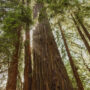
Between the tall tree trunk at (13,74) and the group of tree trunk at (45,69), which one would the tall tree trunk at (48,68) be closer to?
the group of tree trunk at (45,69)

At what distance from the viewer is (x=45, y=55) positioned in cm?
193

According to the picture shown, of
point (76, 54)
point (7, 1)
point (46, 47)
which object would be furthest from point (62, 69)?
point (76, 54)

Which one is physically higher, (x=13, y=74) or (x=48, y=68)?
(x=48, y=68)

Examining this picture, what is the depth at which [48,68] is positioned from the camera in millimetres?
1643

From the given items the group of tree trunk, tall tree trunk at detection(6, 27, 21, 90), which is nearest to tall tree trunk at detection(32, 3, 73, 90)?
the group of tree trunk

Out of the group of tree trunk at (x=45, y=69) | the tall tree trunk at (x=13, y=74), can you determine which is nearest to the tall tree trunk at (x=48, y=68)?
the group of tree trunk at (x=45, y=69)

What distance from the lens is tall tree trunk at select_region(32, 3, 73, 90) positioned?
4.49 feet

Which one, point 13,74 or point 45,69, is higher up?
point 45,69

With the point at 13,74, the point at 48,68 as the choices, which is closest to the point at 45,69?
the point at 48,68

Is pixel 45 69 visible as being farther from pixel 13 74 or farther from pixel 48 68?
pixel 13 74

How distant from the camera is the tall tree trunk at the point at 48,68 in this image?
1.37 metres

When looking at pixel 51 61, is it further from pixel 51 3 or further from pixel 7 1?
pixel 7 1

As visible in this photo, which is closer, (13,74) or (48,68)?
(48,68)

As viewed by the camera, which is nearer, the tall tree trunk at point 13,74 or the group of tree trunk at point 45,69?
the group of tree trunk at point 45,69
